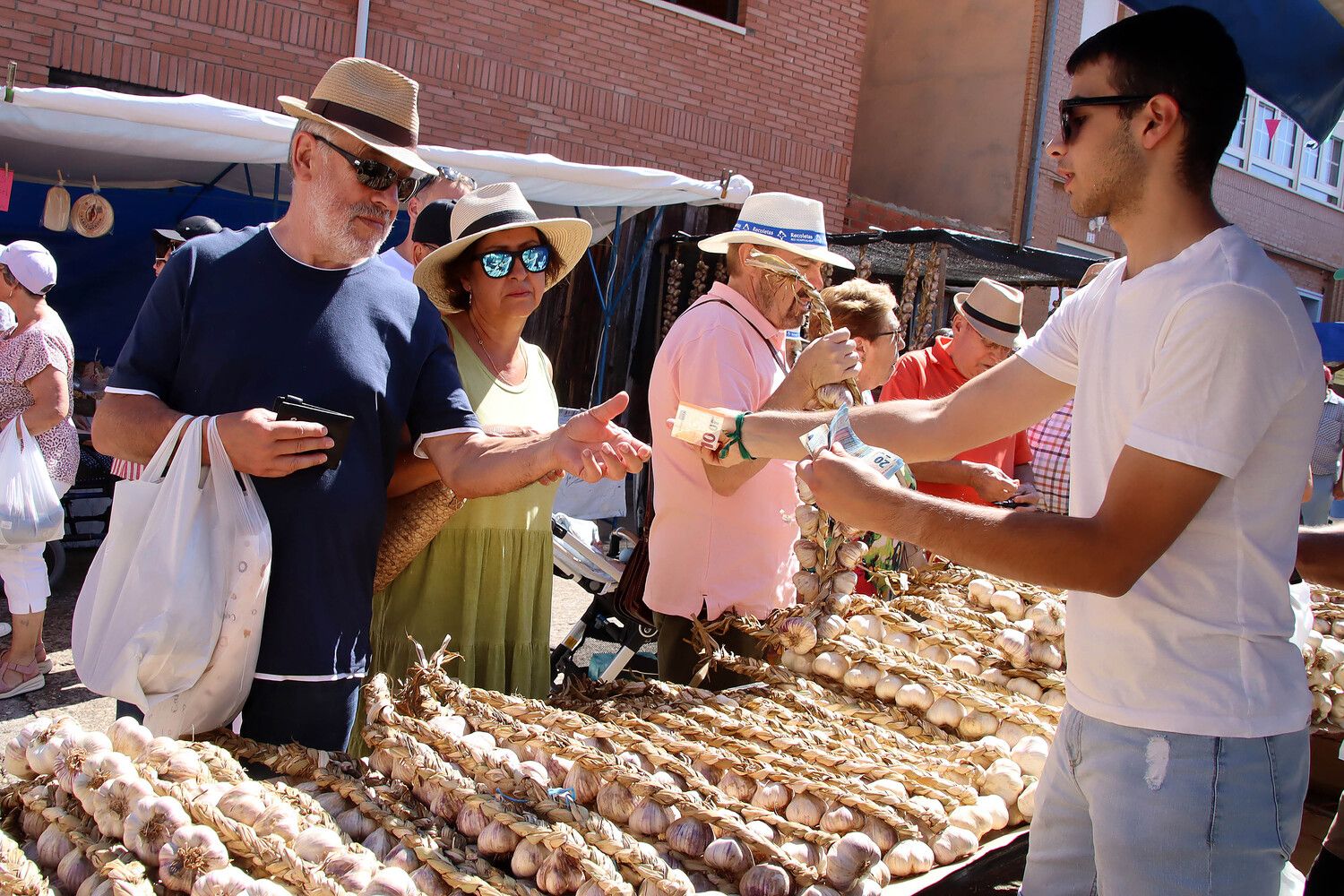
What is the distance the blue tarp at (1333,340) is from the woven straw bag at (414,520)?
1101 cm

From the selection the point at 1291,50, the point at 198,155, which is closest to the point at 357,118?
the point at 1291,50

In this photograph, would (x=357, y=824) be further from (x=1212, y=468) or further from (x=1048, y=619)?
(x=1048, y=619)

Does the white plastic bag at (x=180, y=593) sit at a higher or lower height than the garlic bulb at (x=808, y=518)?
lower

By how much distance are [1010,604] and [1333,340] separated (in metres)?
9.80

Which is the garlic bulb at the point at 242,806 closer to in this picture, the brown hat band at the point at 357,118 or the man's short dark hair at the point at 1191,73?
the brown hat band at the point at 357,118

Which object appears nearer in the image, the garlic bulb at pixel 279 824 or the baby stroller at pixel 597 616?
the garlic bulb at pixel 279 824

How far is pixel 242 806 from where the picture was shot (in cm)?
146

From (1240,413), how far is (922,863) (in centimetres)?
88

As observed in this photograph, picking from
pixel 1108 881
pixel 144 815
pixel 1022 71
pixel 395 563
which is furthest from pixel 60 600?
pixel 1022 71

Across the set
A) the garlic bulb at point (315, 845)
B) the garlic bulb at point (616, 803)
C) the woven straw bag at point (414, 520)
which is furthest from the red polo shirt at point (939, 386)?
the garlic bulb at point (315, 845)

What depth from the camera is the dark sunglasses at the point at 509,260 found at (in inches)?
93.6

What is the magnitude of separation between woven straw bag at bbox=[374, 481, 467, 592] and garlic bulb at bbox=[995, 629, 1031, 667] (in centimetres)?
143

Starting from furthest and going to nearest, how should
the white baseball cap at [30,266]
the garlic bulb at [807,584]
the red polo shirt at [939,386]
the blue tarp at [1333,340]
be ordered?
the blue tarp at [1333,340], the white baseball cap at [30,266], the red polo shirt at [939,386], the garlic bulb at [807,584]

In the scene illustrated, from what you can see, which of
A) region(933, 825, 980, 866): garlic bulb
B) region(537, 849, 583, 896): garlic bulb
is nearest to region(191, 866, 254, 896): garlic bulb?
region(537, 849, 583, 896): garlic bulb
